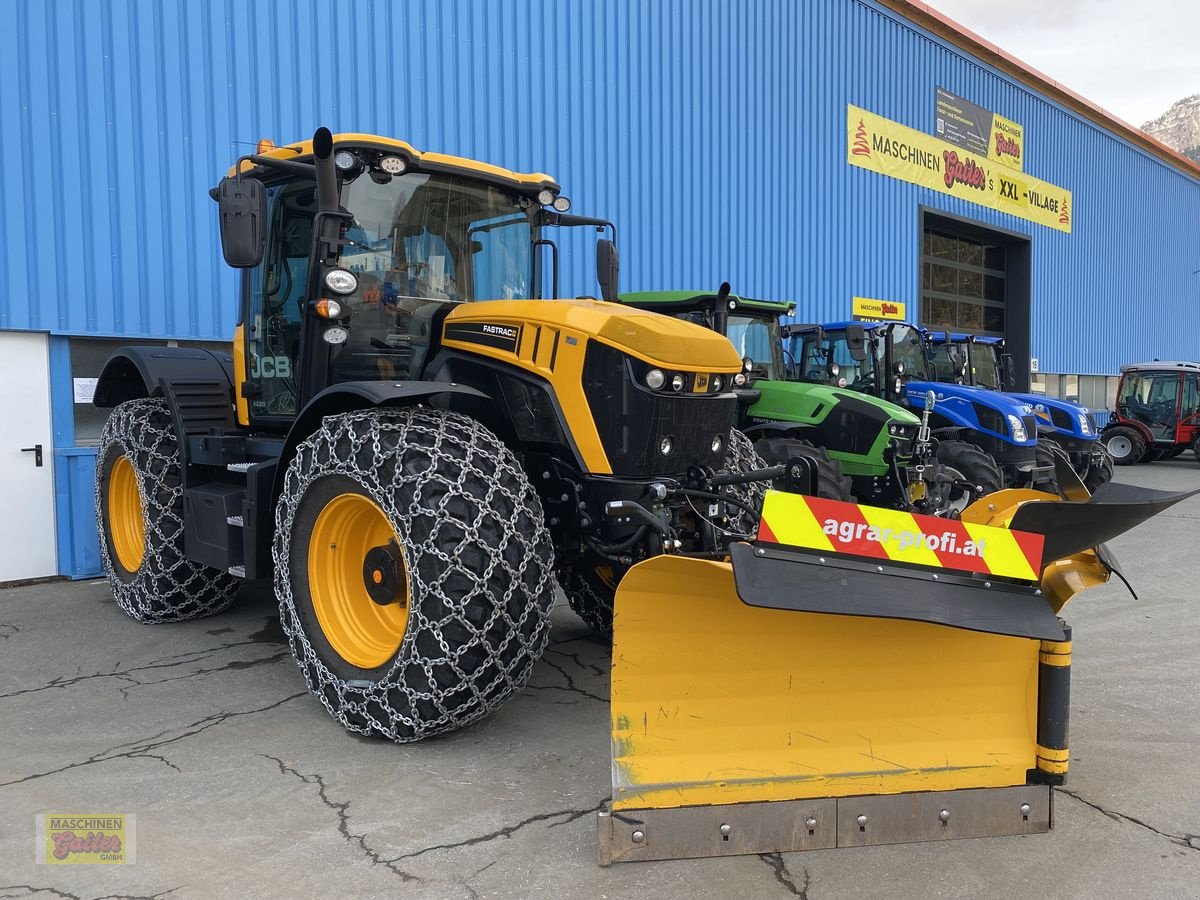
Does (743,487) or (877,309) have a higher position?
(877,309)

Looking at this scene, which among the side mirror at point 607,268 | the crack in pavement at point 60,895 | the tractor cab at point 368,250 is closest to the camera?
the crack in pavement at point 60,895

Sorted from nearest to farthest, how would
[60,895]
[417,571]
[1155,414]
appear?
[60,895], [417,571], [1155,414]

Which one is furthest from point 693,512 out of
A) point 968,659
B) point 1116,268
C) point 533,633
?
point 1116,268

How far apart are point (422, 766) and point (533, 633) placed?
0.64 m

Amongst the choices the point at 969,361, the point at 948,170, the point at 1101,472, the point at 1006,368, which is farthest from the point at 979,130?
the point at 1101,472

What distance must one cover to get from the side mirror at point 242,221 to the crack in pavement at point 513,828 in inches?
100

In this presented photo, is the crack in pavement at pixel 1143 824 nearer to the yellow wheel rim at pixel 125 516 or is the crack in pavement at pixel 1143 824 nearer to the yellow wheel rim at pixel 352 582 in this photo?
the yellow wheel rim at pixel 352 582

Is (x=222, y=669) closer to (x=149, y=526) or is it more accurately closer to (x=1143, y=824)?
(x=149, y=526)

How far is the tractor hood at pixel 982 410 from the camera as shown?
31.7 feet

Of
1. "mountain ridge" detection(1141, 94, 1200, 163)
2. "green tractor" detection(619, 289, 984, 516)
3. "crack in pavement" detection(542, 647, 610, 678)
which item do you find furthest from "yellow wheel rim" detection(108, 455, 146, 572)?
"mountain ridge" detection(1141, 94, 1200, 163)

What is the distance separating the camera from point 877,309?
14312mm

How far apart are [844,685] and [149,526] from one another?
418 centimetres

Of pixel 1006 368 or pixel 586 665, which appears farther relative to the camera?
pixel 1006 368

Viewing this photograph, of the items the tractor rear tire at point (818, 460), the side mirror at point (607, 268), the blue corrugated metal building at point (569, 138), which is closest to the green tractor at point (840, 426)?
the tractor rear tire at point (818, 460)
